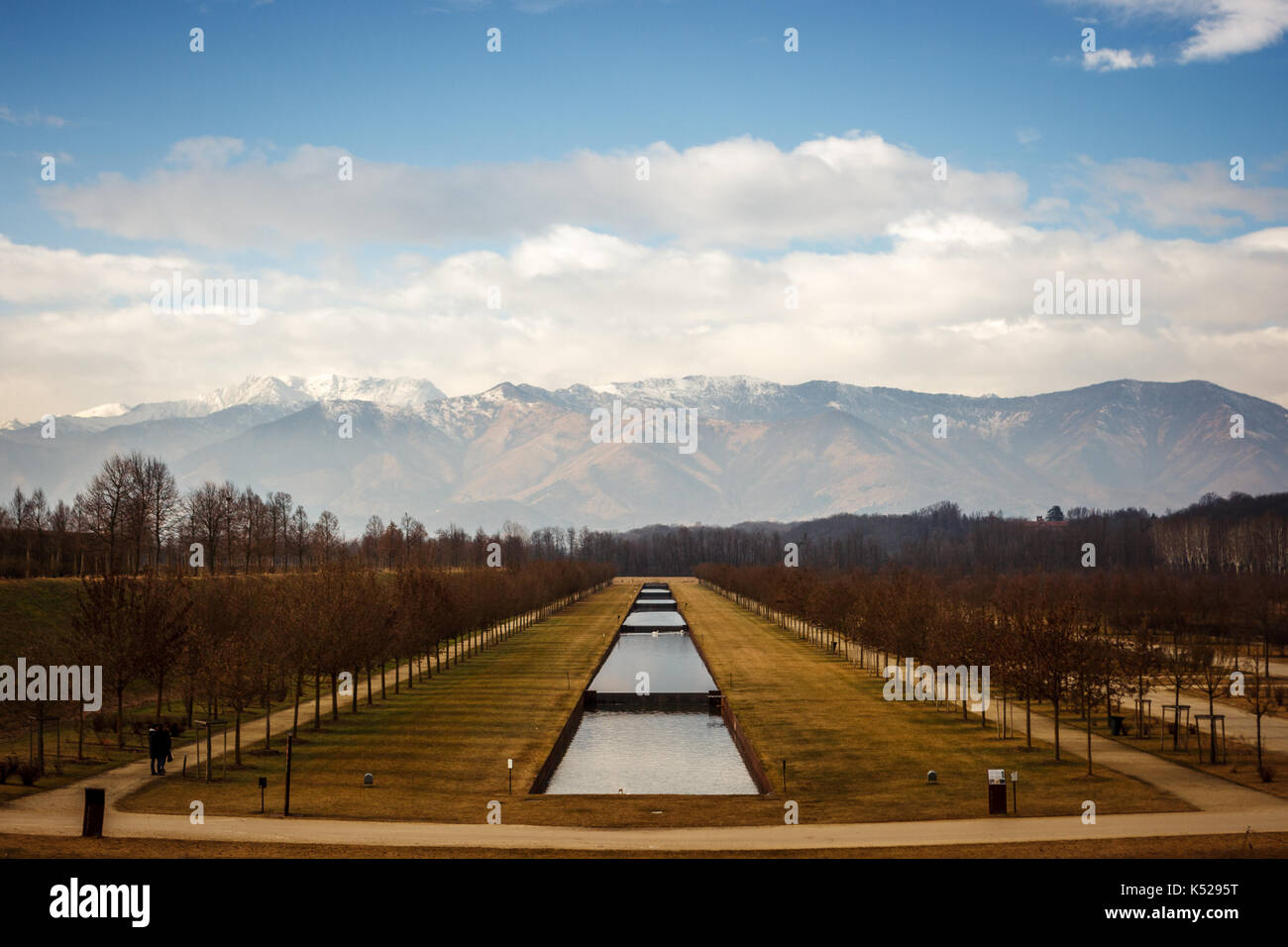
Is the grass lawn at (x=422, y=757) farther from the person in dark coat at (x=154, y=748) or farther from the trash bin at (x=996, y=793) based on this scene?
the trash bin at (x=996, y=793)

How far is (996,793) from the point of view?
32000 mm

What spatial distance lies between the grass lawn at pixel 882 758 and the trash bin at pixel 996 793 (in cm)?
46

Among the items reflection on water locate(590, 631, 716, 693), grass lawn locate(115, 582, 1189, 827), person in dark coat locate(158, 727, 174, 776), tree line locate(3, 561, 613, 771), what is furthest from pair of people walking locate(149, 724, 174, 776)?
reflection on water locate(590, 631, 716, 693)

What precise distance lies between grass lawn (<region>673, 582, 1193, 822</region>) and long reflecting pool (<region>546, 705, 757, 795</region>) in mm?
1801

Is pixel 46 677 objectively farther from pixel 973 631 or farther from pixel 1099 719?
pixel 1099 719

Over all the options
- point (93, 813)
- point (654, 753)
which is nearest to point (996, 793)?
point (654, 753)

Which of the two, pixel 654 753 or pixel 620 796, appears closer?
pixel 620 796

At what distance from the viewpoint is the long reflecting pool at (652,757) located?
43719mm

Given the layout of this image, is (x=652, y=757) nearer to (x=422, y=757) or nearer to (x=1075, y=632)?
(x=422, y=757)

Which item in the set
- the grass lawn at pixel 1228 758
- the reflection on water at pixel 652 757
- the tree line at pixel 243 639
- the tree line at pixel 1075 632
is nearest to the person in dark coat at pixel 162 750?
the tree line at pixel 243 639

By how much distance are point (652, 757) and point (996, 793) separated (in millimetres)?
22156

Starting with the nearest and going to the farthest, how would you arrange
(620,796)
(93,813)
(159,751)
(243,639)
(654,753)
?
(93,813) → (620,796) → (159,751) → (654,753) → (243,639)

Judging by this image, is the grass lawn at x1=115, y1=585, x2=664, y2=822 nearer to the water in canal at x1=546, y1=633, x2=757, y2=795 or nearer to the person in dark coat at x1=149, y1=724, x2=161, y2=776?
the person in dark coat at x1=149, y1=724, x2=161, y2=776
